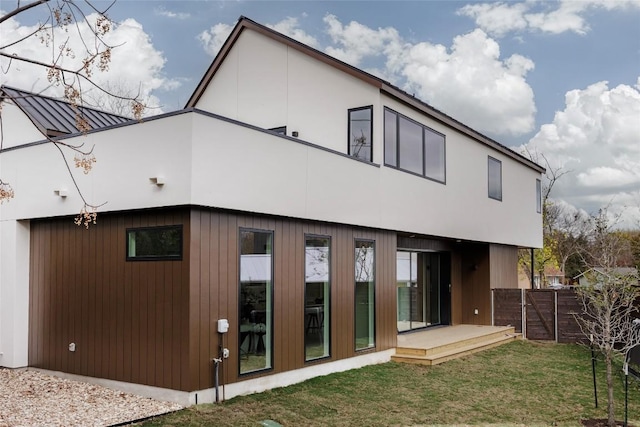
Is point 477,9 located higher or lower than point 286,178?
higher

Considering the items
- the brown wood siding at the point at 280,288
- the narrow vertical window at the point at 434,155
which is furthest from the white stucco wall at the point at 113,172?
the narrow vertical window at the point at 434,155

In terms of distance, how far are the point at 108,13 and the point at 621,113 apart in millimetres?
27474

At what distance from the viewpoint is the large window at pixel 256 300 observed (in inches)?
336

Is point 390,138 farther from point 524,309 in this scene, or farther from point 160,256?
point 524,309

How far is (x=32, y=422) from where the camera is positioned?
22.9ft

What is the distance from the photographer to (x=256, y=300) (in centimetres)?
878

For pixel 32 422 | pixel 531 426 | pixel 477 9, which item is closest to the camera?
pixel 32 422

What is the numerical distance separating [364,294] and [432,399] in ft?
9.52

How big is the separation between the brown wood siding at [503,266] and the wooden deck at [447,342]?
1.91 metres

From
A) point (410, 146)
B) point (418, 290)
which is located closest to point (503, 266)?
point (418, 290)

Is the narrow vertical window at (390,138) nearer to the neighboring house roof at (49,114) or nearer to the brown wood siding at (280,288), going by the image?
the brown wood siding at (280,288)

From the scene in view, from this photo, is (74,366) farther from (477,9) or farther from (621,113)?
(621,113)

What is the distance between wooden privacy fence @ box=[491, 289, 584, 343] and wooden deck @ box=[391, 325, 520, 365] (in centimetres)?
43

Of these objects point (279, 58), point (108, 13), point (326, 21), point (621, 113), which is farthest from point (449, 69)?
point (108, 13)
